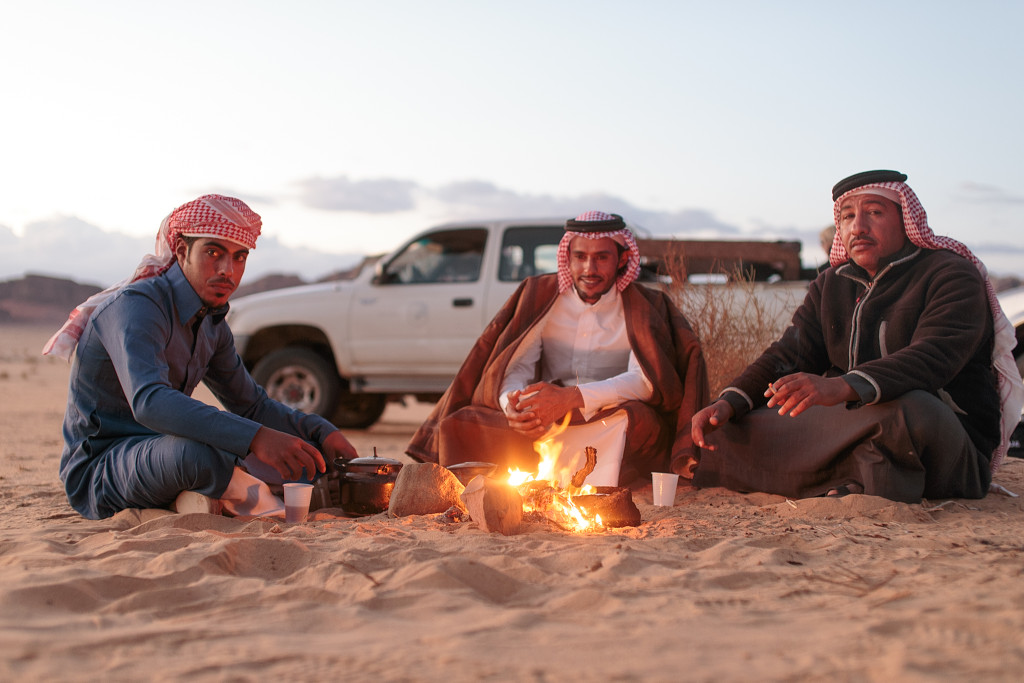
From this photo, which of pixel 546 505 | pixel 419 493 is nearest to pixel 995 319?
pixel 546 505

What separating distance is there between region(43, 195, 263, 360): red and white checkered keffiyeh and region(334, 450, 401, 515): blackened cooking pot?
3.44 ft

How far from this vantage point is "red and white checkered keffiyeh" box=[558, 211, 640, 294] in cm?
474

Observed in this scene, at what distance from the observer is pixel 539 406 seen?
4.37 m

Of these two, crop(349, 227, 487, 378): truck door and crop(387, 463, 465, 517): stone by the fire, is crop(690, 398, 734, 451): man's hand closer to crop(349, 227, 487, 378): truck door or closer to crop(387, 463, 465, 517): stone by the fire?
crop(387, 463, 465, 517): stone by the fire

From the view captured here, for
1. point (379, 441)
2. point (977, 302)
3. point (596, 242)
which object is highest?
point (596, 242)

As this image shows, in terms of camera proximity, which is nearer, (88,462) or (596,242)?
(88,462)

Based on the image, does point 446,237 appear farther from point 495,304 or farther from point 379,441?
point 379,441

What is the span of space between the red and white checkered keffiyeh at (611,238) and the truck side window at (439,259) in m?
3.68

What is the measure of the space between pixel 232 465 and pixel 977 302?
3241 millimetres

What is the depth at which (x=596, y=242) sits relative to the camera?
186 inches

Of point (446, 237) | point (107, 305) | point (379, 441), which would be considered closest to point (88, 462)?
point (107, 305)

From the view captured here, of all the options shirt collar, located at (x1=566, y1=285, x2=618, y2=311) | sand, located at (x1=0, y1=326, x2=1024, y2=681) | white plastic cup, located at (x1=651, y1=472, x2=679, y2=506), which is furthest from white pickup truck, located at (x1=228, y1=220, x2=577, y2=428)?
sand, located at (x1=0, y1=326, x2=1024, y2=681)

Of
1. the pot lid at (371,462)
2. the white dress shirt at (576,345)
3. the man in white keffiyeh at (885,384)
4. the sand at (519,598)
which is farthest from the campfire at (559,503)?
the white dress shirt at (576,345)

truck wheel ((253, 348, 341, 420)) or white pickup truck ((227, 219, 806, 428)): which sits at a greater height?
white pickup truck ((227, 219, 806, 428))
